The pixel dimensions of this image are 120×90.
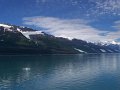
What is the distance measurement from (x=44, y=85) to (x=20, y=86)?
734cm

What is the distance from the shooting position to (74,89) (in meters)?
77.6

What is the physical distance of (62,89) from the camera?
3017 inches

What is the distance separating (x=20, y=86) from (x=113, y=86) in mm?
28999

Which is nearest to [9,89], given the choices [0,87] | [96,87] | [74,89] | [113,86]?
[0,87]

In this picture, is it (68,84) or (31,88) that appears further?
(68,84)

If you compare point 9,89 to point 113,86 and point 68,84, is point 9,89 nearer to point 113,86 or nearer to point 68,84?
point 68,84

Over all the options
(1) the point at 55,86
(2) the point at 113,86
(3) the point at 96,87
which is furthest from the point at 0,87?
(2) the point at 113,86

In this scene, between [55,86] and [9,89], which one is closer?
[9,89]

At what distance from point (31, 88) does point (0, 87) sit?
8.97 metres

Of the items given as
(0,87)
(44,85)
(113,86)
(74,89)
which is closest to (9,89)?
(0,87)

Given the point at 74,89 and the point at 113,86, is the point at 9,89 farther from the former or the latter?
the point at 113,86

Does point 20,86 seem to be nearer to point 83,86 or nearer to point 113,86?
point 83,86

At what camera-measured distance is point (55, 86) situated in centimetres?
8200

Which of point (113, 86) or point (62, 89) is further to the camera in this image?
point (113, 86)
